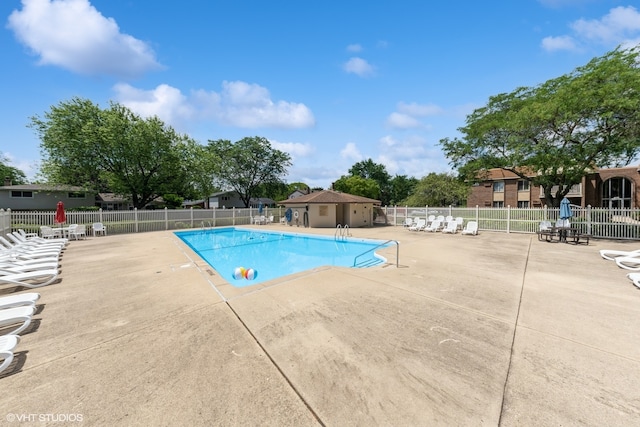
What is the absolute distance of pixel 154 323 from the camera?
3.98 meters

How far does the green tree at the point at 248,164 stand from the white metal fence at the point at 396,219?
19.7 meters

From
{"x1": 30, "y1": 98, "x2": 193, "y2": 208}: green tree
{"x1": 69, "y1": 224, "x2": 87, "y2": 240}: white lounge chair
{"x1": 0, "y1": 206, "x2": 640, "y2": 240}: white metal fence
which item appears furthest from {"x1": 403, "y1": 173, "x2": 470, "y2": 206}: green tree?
{"x1": 69, "y1": 224, "x2": 87, "y2": 240}: white lounge chair

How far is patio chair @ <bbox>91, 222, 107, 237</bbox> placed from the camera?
1498cm

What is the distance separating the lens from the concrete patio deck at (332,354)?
2.27 metres

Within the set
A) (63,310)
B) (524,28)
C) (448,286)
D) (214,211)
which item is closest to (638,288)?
(448,286)

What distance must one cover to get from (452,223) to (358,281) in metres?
12.4

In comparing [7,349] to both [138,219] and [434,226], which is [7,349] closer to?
[138,219]

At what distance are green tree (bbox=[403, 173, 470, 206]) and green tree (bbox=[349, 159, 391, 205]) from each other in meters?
Result: 29.6

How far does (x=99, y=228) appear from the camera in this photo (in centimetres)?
1507

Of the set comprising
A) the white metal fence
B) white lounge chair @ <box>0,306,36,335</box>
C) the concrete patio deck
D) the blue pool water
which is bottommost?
the blue pool water

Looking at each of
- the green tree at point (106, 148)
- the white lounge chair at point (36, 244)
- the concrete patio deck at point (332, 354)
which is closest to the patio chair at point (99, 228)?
the white lounge chair at point (36, 244)

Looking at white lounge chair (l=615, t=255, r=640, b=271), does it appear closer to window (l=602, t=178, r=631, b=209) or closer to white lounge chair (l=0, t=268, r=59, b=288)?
white lounge chair (l=0, t=268, r=59, b=288)

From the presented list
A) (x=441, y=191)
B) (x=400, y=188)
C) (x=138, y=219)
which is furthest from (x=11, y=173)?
(x=400, y=188)

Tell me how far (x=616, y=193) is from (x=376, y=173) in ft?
138
